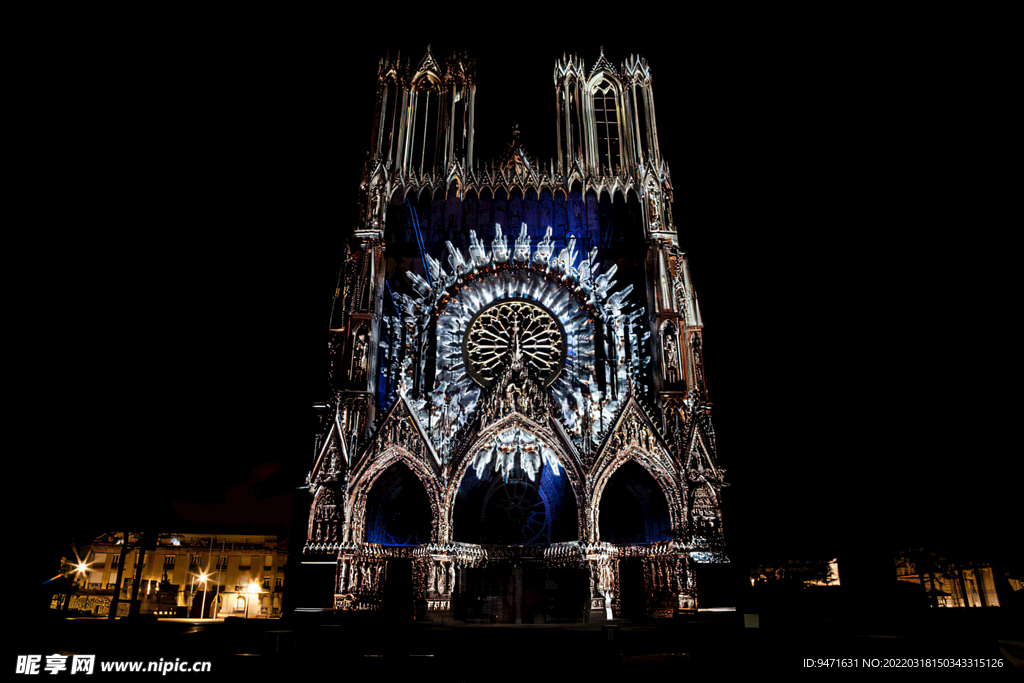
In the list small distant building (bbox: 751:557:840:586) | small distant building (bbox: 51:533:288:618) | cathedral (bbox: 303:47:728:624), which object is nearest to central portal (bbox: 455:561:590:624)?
cathedral (bbox: 303:47:728:624)

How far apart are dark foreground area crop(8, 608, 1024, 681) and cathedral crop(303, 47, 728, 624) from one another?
14612 mm

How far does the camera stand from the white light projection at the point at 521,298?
2781 centimetres

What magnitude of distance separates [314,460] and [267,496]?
77.4 ft

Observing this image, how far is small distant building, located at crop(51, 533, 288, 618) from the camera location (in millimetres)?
43781

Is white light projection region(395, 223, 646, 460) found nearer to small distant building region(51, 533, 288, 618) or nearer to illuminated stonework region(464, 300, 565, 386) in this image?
illuminated stonework region(464, 300, 565, 386)

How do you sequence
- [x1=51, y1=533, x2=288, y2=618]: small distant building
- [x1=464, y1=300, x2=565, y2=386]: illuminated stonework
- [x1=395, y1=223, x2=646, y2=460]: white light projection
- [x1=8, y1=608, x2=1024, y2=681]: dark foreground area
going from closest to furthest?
[x1=8, y1=608, x2=1024, y2=681]: dark foreground area
[x1=395, y1=223, x2=646, y2=460]: white light projection
[x1=464, y1=300, x2=565, y2=386]: illuminated stonework
[x1=51, y1=533, x2=288, y2=618]: small distant building

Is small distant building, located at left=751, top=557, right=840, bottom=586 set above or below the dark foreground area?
above

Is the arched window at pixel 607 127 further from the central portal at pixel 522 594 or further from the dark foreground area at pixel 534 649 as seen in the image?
the dark foreground area at pixel 534 649

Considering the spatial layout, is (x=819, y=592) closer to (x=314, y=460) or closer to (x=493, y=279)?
(x=314, y=460)

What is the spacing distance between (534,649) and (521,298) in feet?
74.7

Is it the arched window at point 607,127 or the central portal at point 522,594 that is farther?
the arched window at point 607,127

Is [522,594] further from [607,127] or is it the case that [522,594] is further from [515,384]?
[607,127]

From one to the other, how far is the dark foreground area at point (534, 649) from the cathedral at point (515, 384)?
14.6 meters

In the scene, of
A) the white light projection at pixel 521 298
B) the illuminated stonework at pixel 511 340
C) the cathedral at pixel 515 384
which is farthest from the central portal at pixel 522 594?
the illuminated stonework at pixel 511 340
